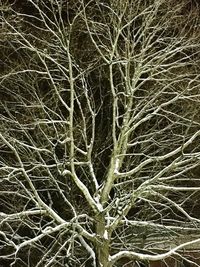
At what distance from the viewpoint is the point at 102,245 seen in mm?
9555

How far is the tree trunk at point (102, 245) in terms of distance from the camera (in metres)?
9.55

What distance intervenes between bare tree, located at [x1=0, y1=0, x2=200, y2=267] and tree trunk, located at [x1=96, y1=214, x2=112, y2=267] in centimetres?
2

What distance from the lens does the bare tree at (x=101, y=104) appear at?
386 inches

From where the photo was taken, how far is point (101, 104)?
37.7 feet

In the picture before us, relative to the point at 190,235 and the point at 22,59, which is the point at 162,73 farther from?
the point at 190,235

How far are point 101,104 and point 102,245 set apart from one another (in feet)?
11.9

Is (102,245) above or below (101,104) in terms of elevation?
below

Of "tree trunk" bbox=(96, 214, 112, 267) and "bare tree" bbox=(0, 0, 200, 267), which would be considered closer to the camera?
"tree trunk" bbox=(96, 214, 112, 267)

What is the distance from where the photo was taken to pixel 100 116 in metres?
13.0

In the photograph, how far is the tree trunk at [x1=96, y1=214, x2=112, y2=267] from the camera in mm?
9555

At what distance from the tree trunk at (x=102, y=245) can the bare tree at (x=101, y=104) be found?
0.02 metres

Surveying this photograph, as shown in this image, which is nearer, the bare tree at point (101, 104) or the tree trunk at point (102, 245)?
the tree trunk at point (102, 245)

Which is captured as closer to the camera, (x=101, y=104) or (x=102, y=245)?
(x=102, y=245)

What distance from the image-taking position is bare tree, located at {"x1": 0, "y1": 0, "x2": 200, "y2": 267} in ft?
32.1
